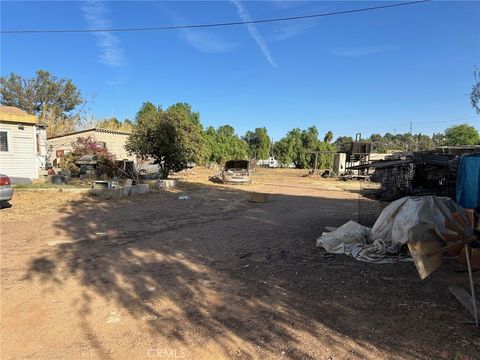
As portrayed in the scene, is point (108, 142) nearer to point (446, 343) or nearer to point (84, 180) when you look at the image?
point (84, 180)

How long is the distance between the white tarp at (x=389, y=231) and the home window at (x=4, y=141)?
53.0 feet

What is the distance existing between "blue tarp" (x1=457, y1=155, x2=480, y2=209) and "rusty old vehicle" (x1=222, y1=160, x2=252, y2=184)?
17.7 metres

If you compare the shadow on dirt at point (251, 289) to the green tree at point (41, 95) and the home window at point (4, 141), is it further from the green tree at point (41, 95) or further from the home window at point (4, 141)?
the green tree at point (41, 95)

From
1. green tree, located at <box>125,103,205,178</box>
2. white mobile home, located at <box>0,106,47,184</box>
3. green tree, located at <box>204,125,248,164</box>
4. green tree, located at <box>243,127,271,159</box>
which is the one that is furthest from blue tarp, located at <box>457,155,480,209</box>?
green tree, located at <box>243,127,271,159</box>

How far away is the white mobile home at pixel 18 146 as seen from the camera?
53.6 feet

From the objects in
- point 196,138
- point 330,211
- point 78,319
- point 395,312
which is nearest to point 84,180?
point 196,138

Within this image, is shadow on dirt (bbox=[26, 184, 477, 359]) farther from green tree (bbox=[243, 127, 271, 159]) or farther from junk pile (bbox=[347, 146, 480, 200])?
green tree (bbox=[243, 127, 271, 159])

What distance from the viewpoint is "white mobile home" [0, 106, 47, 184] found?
16.3 m

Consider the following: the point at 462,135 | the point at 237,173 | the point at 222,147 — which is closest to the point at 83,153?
the point at 237,173

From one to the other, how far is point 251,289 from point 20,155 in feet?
54.3

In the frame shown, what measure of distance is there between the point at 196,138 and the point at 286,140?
38.4 metres

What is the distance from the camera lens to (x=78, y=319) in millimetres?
3848

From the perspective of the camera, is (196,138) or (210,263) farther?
(196,138)

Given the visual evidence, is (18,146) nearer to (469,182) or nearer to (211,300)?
(211,300)
